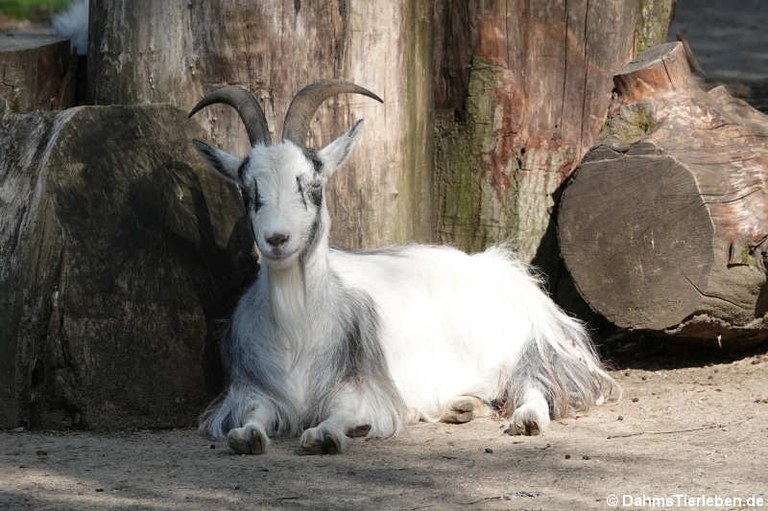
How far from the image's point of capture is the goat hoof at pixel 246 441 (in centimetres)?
547

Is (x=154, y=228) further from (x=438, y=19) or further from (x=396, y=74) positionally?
(x=438, y=19)

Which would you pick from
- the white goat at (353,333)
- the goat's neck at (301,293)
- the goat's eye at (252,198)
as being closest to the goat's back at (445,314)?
the white goat at (353,333)

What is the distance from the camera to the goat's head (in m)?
5.60

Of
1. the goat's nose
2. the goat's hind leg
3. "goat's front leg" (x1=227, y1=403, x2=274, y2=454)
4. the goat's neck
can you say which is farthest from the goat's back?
"goat's front leg" (x1=227, y1=403, x2=274, y2=454)

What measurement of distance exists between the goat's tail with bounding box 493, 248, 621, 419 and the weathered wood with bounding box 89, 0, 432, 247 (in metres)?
1.07

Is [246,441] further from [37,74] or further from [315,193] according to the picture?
[37,74]

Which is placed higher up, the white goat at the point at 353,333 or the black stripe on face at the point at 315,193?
the black stripe on face at the point at 315,193

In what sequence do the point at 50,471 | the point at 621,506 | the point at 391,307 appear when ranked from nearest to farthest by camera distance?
the point at 621,506
the point at 50,471
the point at 391,307

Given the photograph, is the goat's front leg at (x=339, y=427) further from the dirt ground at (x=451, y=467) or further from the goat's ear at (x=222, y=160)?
the goat's ear at (x=222, y=160)

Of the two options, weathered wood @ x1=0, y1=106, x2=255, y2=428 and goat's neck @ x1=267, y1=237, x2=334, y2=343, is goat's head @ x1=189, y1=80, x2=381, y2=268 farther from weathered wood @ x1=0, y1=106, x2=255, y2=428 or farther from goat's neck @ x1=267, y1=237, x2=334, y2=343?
weathered wood @ x1=0, y1=106, x2=255, y2=428

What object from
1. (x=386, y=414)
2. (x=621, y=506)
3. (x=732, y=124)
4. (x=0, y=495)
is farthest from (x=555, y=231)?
(x=0, y=495)

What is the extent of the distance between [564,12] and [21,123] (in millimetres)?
3118

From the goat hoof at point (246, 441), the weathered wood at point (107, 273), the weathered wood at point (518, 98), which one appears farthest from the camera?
the weathered wood at point (518, 98)

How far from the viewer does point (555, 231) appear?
7.42m
